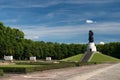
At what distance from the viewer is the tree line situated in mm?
103088

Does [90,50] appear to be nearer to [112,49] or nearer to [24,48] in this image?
[112,49]

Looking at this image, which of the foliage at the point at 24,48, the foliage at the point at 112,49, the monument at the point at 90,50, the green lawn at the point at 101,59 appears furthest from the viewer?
the foliage at the point at 112,49

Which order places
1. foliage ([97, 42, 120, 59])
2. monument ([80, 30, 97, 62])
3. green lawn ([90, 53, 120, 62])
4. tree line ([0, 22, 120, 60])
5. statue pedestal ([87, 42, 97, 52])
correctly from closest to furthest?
green lawn ([90, 53, 120, 62])
monument ([80, 30, 97, 62])
tree line ([0, 22, 120, 60])
statue pedestal ([87, 42, 97, 52])
foliage ([97, 42, 120, 59])

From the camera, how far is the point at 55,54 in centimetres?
13712

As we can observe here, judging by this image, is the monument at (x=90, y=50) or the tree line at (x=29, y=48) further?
the tree line at (x=29, y=48)

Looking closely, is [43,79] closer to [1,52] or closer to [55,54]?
[1,52]

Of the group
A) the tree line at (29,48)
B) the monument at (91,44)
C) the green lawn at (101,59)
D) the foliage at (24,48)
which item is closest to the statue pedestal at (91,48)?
the monument at (91,44)

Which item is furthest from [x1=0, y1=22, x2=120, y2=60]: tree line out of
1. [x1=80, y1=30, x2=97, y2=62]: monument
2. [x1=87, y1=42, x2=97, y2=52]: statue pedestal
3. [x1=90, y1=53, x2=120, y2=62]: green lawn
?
[x1=90, y1=53, x2=120, y2=62]: green lawn

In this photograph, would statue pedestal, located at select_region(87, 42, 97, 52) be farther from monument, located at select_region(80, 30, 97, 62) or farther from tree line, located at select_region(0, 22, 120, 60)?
tree line, located at select_region(0, 22, 120, 60)

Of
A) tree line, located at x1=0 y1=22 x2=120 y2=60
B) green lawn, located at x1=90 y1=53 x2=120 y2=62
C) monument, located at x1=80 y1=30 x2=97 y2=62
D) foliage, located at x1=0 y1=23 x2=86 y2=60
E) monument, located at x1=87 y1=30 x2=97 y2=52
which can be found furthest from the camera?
monument, located at x1=87 y1=30 x2=97 y2=52

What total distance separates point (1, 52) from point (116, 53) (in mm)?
55478

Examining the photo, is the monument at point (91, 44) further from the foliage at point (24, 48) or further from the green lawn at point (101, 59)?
the foliage at point (24, 48)

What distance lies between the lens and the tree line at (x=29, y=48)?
103 m

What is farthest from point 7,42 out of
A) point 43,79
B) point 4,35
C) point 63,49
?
point 43,79
